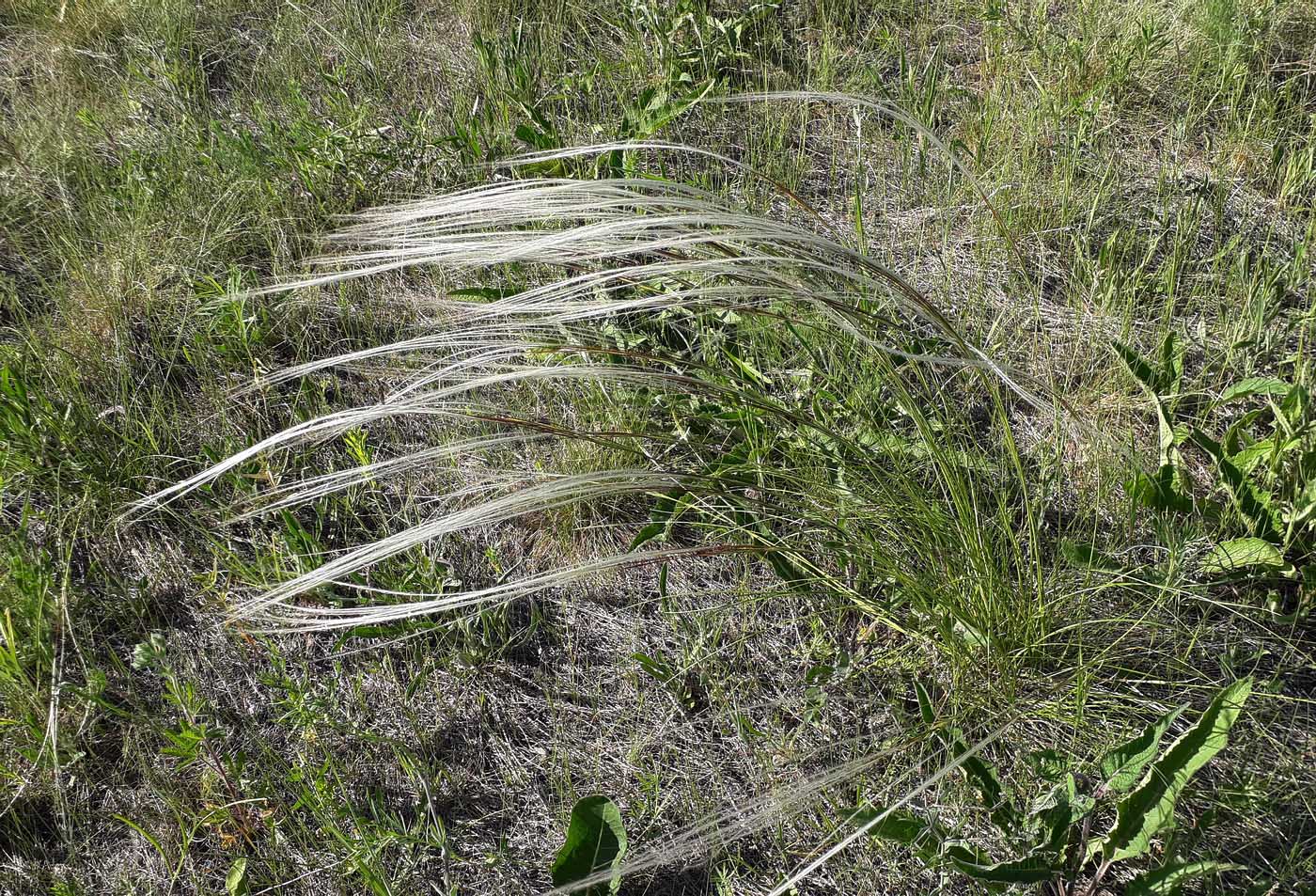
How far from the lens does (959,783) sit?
1.41 metres

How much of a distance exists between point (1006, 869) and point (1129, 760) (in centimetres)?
21

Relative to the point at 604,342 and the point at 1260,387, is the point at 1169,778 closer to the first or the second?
the point at 1260,387

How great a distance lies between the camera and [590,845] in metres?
1.38

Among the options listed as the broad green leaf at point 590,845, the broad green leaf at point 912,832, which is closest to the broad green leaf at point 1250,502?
the broad green leaf at point 912,832

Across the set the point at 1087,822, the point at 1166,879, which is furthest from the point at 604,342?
the point at 1166,879

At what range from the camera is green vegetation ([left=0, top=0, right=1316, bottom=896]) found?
131 centimetres

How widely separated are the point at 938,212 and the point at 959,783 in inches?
53.0

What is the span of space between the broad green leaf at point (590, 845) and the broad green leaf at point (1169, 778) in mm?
642

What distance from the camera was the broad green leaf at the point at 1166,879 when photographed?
45.8 inches

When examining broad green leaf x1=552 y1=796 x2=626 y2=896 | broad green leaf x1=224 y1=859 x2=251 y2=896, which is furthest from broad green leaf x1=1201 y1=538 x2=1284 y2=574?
broad green leaf x1=224 y1=859 x2=251 y2=896

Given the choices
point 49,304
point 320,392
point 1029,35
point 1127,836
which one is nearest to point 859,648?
point 1127,836

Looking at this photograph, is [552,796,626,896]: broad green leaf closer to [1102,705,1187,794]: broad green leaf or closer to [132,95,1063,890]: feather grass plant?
[132,95,1063,890]: feather grass plant

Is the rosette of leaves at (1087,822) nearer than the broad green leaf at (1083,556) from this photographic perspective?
Yes

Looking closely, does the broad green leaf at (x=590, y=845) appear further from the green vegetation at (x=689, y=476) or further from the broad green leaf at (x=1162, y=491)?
the broad green leaf at (x=1162, y=491)
